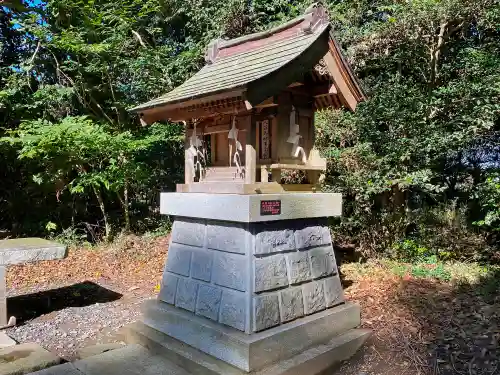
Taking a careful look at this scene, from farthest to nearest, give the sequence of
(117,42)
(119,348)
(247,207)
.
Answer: (117,42) → (119,348) → (247,207)

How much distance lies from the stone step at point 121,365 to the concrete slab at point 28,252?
57.4 inches

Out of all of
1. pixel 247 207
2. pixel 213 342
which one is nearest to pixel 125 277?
pixel 213 342

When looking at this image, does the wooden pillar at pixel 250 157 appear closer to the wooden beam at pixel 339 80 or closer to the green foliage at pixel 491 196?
the wooden beam at pixel 339 80

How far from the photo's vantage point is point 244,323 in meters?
3.01

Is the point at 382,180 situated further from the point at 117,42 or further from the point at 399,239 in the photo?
the point at 117,42

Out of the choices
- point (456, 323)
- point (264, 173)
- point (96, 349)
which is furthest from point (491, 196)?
point (96, 349)

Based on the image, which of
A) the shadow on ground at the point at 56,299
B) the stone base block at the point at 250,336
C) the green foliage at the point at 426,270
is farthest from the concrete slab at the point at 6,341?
the green foliage at the point at 426,270

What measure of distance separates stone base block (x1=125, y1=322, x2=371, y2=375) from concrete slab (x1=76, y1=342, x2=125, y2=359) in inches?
6.9

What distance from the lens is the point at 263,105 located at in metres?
3.42

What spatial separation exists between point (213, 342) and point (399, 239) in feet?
13.8

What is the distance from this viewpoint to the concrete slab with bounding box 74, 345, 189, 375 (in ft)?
10.2

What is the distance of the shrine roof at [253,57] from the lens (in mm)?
3189

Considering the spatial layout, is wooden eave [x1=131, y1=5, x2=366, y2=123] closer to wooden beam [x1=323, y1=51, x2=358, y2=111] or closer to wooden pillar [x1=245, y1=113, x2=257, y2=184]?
wooden beam [x1=323, y1=51, x2=358, y2=111]

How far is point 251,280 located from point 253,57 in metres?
2.10
